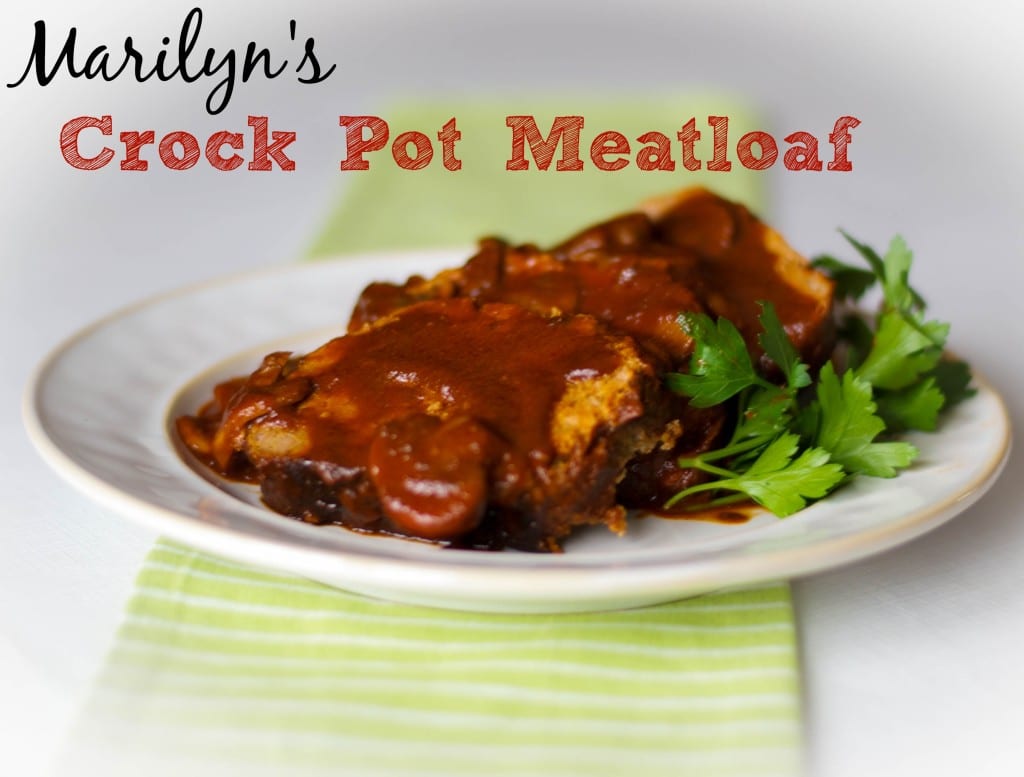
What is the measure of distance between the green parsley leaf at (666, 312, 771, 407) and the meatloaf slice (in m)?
0.11

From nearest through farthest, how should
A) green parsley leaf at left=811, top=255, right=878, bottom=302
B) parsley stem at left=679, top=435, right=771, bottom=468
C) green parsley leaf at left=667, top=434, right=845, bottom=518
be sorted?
green parsley leaf at left=667, top=434, right=845, bottom=518, parsley stem at left=679, top=435, right=771, bottom=468, green parsley leaf at left=811, top=255, right=878, bottom=302

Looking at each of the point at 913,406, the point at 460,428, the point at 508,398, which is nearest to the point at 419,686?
the point at 460,428

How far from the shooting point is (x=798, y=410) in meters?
4.52

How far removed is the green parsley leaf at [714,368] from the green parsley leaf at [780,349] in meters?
0.12

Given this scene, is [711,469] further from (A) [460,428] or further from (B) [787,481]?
(A) [460,428]

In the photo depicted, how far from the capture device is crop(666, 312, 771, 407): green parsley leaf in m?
4.23

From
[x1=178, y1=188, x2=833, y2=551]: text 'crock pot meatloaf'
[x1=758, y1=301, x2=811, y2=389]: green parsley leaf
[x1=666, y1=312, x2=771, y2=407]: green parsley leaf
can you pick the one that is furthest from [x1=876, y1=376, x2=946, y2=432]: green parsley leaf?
[x1=666, y1=312, x2=771, y2=407]: green parsley leaf

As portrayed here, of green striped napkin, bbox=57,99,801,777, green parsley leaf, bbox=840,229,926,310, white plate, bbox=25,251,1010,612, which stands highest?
green parsley leaf, bbox=840,229,926,310

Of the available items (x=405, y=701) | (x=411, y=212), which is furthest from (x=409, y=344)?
(x=411, y=212)

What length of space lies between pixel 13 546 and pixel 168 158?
4551 mm

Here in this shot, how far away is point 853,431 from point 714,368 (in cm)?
54

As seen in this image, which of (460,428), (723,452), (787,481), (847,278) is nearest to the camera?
(460,428)

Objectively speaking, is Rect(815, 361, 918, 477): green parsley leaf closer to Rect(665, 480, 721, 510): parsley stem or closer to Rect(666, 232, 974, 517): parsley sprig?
Rect(666, 232, 974, 517): parsley sprig

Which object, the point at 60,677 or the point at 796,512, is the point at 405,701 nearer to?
the point at 60,677
